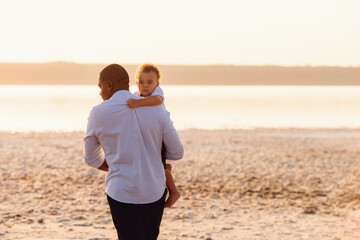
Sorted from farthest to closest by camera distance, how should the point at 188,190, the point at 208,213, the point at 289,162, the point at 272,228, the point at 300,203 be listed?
the point at 289,162 < the point at 188,190 < the point at 300,203 < the point at 208,213 < the point at 272,228

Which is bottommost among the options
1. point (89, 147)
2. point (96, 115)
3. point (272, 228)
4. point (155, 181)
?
point (272, 228)

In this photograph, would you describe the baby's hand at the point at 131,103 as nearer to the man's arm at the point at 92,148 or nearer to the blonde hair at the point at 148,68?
the man's arm at the point at 92,148

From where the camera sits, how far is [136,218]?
3.25 meters

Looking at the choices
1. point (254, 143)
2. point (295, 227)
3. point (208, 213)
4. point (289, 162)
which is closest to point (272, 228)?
point (295, 227)

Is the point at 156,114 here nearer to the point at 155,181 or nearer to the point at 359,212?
the point at 155,181

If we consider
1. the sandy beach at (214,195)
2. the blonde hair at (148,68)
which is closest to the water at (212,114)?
the sandy beach at (214,195)

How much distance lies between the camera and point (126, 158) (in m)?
3.13

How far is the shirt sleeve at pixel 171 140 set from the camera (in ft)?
10.4

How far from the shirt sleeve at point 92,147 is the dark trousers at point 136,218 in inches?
10.4

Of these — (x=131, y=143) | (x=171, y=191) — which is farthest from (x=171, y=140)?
(x=171, y=191)

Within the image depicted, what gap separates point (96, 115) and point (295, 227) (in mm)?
4873

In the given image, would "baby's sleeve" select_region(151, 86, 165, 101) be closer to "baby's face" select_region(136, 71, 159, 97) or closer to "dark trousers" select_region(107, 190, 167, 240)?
"baby's face" select_region(136, 71, 159, 97)

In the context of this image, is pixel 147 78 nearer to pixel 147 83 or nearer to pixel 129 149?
pixel 147 83

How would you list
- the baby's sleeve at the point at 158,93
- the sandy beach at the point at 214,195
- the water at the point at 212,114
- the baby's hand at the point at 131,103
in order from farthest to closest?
A: 1. the water at the point at 212,114
2. the sandy beach at the point at 214,195
3. the baby's sleeve at the point at 158,93
4. the baby's hand at the point at 131,103
